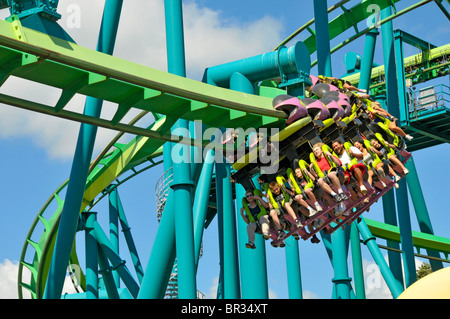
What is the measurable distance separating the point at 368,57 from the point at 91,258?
14.3ft

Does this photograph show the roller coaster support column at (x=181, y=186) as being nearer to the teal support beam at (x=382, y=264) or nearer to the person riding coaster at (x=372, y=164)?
the person riding coaster at (x=372, y=164)

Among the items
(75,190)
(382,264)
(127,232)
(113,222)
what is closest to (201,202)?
(75,190)

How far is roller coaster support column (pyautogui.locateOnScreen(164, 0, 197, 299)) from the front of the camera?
555 cm

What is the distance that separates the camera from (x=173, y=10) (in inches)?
242

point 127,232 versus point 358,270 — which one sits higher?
point 127,232

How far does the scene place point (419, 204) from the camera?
11055 mm

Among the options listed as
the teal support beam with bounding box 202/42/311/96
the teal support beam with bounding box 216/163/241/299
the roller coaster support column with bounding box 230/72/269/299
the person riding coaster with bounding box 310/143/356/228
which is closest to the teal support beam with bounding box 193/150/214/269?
the teal support beam with bounding box 216/163/241/299

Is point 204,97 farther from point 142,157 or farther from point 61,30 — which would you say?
point 142,157

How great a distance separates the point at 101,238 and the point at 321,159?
5.81 meters

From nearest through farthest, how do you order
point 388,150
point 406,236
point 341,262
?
point 388,150
point 341,262
point 406,236

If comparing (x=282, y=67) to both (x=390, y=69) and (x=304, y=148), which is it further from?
(x=390, y=69)

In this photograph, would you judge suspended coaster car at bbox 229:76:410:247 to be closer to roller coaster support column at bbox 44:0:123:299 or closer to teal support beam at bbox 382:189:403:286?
roller coaster support column at bbox 44:0:123:299
